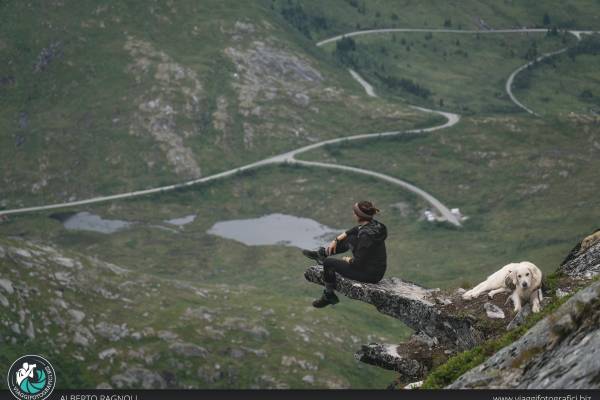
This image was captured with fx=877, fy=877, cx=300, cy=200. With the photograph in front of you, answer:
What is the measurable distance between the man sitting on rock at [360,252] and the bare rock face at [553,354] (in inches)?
364

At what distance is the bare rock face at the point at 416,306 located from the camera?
31234 mm

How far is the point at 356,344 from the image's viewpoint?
125750 mm

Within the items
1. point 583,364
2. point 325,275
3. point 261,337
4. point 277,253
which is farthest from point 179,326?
point 583,364

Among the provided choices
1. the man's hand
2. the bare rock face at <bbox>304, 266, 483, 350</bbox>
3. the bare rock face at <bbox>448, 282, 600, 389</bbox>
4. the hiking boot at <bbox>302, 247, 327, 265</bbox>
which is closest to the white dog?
the bare rock face at <bbox>304, 266, 483, 350</bbox>

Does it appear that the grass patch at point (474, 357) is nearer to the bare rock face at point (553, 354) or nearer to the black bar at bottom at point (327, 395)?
the bare rock face at point (553, 354)

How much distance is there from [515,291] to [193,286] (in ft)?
387

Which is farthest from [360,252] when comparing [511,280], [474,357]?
[474,357]

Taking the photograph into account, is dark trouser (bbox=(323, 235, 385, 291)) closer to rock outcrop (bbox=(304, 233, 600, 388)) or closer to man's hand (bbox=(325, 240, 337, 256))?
man's hand (bbox=(325, 240, 337, 256))

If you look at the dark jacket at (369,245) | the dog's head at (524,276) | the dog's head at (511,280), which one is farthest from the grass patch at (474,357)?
the dark jacket at (369,245)

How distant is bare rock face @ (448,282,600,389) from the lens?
1945cm

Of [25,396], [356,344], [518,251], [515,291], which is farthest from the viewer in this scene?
[518,251]

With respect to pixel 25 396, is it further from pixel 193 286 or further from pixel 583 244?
pixel 193 286

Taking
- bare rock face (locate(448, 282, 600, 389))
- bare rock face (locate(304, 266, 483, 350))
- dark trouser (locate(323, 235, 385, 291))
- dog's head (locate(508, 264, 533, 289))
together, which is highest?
bare rock face (locate(448, 282, 600, 389))

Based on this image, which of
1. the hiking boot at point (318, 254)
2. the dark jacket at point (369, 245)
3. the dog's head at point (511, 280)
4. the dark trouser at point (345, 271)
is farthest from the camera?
the hiking boot at point (318, 254)
